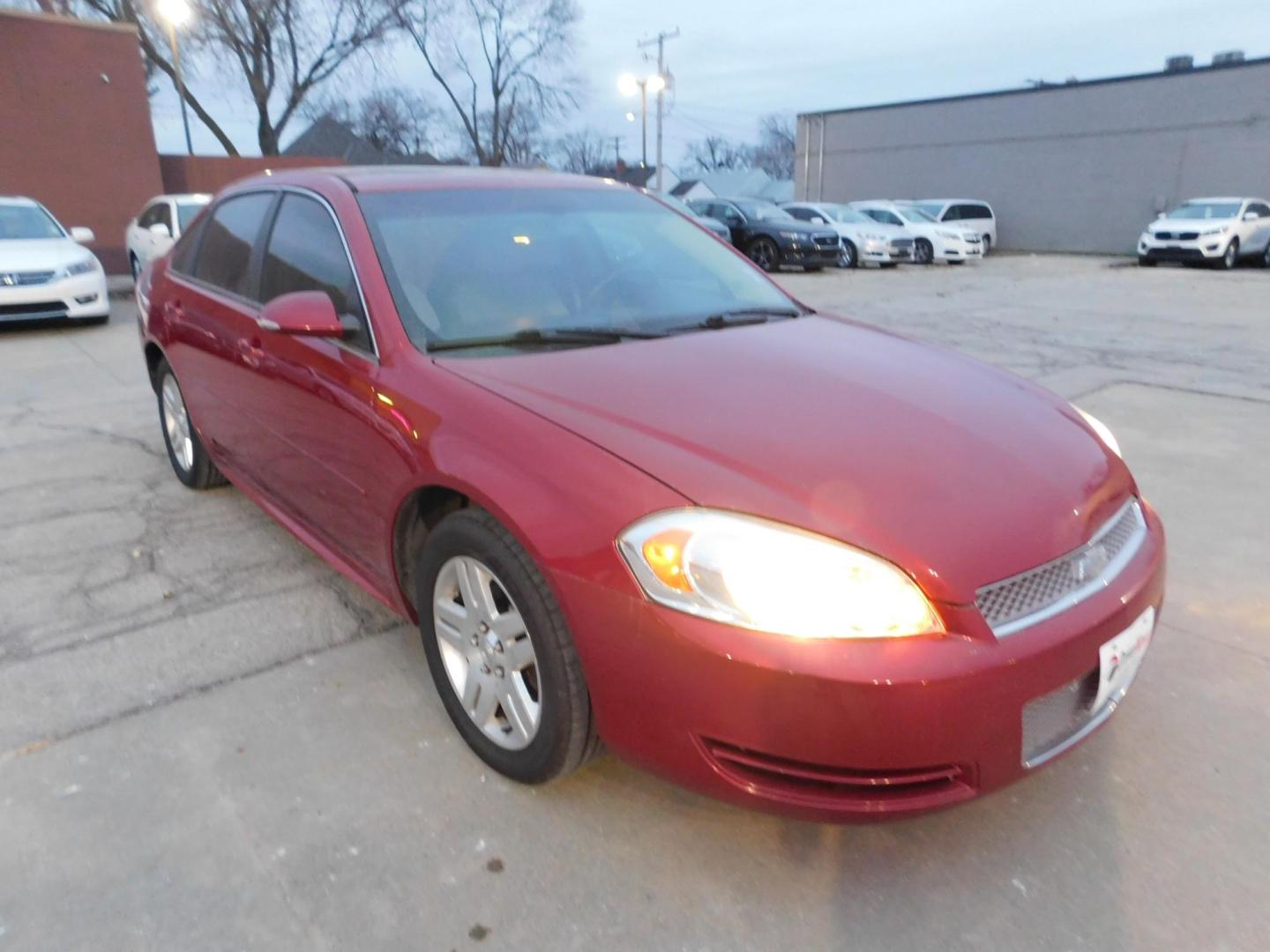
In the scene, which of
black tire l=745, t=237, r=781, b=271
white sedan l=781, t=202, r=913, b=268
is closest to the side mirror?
black tire l=745, t=237, r=781, b=271

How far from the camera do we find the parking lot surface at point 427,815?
6.44 ft

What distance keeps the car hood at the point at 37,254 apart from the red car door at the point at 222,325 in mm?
6796

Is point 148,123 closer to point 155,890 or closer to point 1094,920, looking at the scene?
point 155,890

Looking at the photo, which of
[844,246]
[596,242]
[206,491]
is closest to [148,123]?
[844,246]

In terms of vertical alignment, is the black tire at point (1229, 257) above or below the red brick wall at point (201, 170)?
below

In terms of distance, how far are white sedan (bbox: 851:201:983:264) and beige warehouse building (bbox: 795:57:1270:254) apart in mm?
7757

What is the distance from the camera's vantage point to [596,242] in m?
3.22

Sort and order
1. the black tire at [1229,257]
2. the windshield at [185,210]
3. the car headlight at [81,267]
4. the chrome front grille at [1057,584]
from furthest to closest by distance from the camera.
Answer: the black tire at [1229,257], the windshield at [185,210], the car headlight at [81,267], the chrome front grille at [1057,584]

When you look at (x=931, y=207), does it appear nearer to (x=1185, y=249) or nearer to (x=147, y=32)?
(x=1185, y=249)

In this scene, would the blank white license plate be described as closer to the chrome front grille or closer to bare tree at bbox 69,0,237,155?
the chrome front grille

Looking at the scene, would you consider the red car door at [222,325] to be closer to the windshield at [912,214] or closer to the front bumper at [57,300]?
the front bumper at [57,300]

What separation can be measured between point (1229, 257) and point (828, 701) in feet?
76.5

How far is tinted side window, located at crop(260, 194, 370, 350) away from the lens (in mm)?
2770

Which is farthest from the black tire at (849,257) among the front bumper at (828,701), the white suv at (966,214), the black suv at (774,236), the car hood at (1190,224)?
the front bumper at (828,701)
